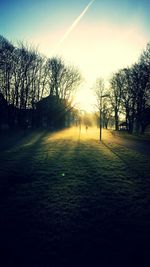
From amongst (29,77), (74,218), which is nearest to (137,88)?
(29,77)

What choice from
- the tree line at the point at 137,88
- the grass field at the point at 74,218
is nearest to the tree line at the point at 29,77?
the tree line at the point at 137,88

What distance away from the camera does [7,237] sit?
405cm

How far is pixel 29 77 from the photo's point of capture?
39562mm

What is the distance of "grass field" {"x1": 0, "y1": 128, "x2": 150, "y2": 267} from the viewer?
3.51 meters

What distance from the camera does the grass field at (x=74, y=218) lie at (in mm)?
3512

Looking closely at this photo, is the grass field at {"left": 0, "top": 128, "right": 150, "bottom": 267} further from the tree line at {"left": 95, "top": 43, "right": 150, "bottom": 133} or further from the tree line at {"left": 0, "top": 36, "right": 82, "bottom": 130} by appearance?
the tree line at {"left": 0, "top": 36, "right": 82, "bottom": 130}

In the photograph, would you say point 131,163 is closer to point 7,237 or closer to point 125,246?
point 125,246

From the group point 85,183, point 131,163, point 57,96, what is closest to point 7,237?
point 85,183

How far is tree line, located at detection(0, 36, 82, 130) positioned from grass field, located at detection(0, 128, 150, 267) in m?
31.0

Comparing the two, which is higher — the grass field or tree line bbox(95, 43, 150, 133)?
tree line bbox(95, 43, 150, 133)

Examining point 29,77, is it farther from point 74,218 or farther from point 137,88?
point 74,218

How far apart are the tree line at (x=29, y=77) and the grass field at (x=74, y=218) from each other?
3104cm

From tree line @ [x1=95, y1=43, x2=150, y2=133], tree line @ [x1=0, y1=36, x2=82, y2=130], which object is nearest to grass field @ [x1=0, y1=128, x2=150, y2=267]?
tree line @ [x1=95, y1=43, x2=150, y2=133]

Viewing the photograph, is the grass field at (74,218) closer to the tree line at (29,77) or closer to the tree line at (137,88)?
the tree line at (137,88)
